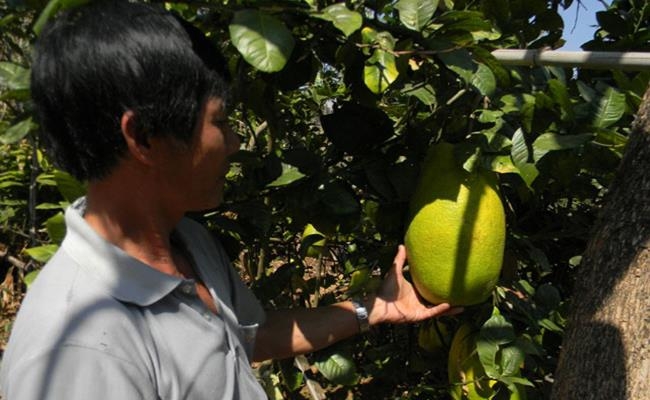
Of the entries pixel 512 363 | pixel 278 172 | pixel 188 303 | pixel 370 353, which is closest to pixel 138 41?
pixel 188 303

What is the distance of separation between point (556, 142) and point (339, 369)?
25.1 inches

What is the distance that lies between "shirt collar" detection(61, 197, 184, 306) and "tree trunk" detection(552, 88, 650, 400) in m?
0.62

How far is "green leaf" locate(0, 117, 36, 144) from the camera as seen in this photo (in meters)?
0.81

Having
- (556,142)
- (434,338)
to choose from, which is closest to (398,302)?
(434,338)

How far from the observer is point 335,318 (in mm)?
1365

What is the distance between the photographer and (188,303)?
3.10 feet

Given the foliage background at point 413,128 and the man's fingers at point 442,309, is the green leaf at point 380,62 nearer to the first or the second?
the foliage background at point 413,128

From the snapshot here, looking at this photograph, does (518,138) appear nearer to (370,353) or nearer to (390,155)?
(390,155)

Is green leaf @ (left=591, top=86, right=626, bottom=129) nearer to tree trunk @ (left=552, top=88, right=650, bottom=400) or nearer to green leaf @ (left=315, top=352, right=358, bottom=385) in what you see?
tree trunk @ (left=552, top=88, right=650, bottom=400)

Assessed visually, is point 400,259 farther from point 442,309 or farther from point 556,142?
point 556,142

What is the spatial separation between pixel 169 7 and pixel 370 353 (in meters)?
1.25

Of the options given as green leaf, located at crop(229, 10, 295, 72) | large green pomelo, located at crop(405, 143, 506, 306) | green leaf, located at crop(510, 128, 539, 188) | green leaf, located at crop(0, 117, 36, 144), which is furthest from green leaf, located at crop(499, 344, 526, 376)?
green leaf, located at crop(0, 117, 36, 144)

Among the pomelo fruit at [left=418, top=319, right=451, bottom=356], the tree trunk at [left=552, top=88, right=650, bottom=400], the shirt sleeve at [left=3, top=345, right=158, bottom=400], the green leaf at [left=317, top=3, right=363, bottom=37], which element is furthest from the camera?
the pomelo fruit at [left=418, top=319, right=451, bottom=356]

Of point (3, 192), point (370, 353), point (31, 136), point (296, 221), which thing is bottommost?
point (370, 353)
